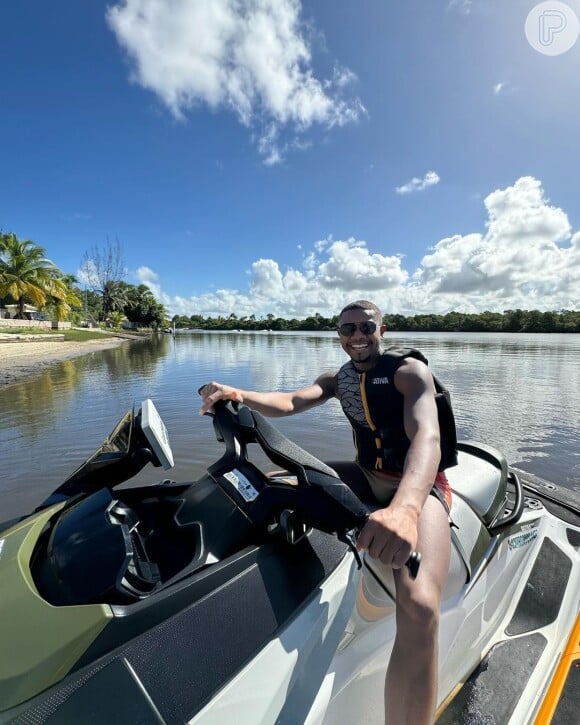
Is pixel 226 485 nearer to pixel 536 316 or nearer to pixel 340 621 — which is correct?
pixel 340 621

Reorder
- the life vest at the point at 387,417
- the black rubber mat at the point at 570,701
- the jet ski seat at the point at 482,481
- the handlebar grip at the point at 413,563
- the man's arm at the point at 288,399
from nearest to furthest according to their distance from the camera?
the handlebar grip at the point at 413,563, the black rubber mat at the point at 570,701, the life vest at the point at 387,417, the jet ski seat at the point at 482,481, the man's arm at the point at 288,399

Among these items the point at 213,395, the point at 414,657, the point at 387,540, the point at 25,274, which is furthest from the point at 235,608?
the point at 25,274

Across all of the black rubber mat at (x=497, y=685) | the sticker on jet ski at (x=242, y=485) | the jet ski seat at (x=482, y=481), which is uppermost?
the sticker on jet ski at (x=242, y=485)

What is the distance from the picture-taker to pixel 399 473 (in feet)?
7.00

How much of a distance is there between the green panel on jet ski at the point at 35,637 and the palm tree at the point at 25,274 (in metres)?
44.1

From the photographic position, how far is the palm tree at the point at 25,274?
36.5 m

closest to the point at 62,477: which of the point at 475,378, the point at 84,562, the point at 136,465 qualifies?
the point at 136,465

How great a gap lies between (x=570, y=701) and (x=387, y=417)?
5.05ft

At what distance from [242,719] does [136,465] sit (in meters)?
1.04

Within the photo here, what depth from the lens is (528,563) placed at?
2432 mm

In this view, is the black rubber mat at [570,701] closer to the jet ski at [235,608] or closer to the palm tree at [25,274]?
the jet ski at [235,608]

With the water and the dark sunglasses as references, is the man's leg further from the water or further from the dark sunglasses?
the water

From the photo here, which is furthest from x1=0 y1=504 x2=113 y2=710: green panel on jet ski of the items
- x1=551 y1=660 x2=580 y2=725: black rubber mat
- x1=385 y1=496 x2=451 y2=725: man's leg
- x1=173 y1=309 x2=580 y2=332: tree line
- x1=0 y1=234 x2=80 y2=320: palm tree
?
x1=173 y1=309 x2=580 y2=332: tree line

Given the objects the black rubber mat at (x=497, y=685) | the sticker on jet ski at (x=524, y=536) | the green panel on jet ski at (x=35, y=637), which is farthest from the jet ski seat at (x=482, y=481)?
the green panel on jet ski at (x=35, y=637)
